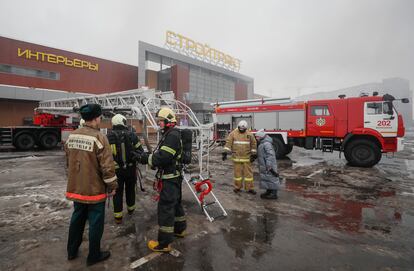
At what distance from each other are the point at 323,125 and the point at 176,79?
20402 mm

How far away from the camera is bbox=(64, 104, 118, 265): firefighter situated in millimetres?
2371

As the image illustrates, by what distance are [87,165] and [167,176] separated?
2.98 feet

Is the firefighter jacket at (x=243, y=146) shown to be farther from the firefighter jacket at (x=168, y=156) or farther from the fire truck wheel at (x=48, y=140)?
the fire truck wheel at (x=48, y=140)

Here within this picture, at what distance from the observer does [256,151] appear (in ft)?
16.7

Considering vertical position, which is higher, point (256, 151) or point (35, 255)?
point (256, 151)

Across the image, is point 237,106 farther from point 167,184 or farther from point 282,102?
point 167,184

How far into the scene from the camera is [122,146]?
342cm

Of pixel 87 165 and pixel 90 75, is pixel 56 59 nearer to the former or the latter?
pixel 90 75

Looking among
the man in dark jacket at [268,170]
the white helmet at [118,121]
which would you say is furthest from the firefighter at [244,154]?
the white helmet at [118,121]

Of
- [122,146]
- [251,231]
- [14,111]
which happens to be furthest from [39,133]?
[251,231]

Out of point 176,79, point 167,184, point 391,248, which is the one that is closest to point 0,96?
point 176,79

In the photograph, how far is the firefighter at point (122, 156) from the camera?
11.2ft

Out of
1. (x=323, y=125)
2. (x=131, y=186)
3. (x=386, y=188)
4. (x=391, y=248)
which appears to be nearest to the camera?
(x=391, y=248)

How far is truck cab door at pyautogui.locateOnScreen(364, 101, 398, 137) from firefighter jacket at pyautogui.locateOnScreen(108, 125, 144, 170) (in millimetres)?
8643
